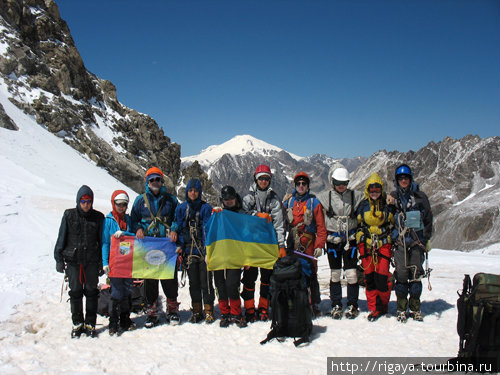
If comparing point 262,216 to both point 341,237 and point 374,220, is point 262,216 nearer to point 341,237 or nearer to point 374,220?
point 341,237

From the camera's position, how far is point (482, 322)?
4746 mm

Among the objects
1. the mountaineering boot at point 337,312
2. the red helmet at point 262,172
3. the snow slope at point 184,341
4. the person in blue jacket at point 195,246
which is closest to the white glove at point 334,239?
the mountaineering boot at point 337,312

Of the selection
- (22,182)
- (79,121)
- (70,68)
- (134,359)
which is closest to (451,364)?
(134,359)

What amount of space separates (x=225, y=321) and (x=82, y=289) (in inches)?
115

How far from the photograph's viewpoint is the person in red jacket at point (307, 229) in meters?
7.35

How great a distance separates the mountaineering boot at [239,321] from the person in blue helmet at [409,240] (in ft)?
10.3

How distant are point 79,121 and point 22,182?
35.7m

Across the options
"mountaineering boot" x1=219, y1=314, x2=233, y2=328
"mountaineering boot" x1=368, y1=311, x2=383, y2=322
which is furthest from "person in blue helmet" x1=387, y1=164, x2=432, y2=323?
"mountaineering boot" x1=219, y1=314, x2=233, y2=328

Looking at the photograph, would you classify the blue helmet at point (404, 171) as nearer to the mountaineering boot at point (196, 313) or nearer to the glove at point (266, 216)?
the glove at point (266, 216)

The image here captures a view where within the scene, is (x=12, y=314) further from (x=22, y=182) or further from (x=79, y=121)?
(x=79, y=121)

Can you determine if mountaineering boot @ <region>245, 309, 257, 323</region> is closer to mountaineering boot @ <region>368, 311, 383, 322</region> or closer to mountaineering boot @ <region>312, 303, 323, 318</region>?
mountaineering boot @ <region>312, 303, 323, 318</region>

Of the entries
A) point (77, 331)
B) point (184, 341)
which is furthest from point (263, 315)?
point (77, 331)

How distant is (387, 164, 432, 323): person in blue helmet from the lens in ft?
23.3

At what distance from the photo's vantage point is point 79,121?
54219 mm
